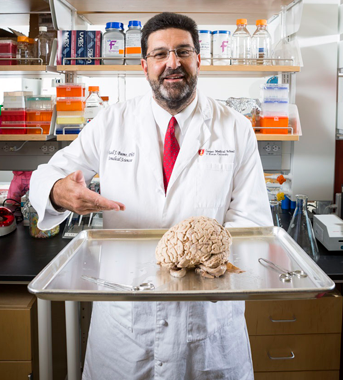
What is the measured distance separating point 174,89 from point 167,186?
12.8 inches

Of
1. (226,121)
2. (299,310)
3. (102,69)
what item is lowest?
(299,310)

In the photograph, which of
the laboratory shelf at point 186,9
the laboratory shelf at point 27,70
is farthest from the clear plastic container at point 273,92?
the laboratory shelf at point 27,70

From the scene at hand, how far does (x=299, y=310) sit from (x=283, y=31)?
1.47 metres

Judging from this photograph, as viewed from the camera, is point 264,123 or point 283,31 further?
point 283,31

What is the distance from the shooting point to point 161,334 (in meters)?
1.37

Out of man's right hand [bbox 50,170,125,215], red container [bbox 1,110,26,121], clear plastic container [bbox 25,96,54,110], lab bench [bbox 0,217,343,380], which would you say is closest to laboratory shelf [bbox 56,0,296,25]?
clear plastic container [bbox 25,96,54,110]

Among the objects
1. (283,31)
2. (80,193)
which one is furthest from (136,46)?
(80,193)

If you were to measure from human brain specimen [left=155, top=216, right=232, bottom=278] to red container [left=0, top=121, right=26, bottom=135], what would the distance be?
55.0 inches

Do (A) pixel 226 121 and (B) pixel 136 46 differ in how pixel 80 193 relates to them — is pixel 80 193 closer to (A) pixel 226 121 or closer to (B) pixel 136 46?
(A) pixel 226 121

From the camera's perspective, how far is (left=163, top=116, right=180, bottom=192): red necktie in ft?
5.13

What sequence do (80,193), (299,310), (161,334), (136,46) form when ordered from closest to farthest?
(80,193) → (161,334) → (299,310) → (136,46)

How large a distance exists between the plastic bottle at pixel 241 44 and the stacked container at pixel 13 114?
3.57ft

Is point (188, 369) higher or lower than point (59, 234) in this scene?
lower

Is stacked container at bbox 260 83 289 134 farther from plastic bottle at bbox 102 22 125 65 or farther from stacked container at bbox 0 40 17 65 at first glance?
stacked container at bbox 0 40 17 65
